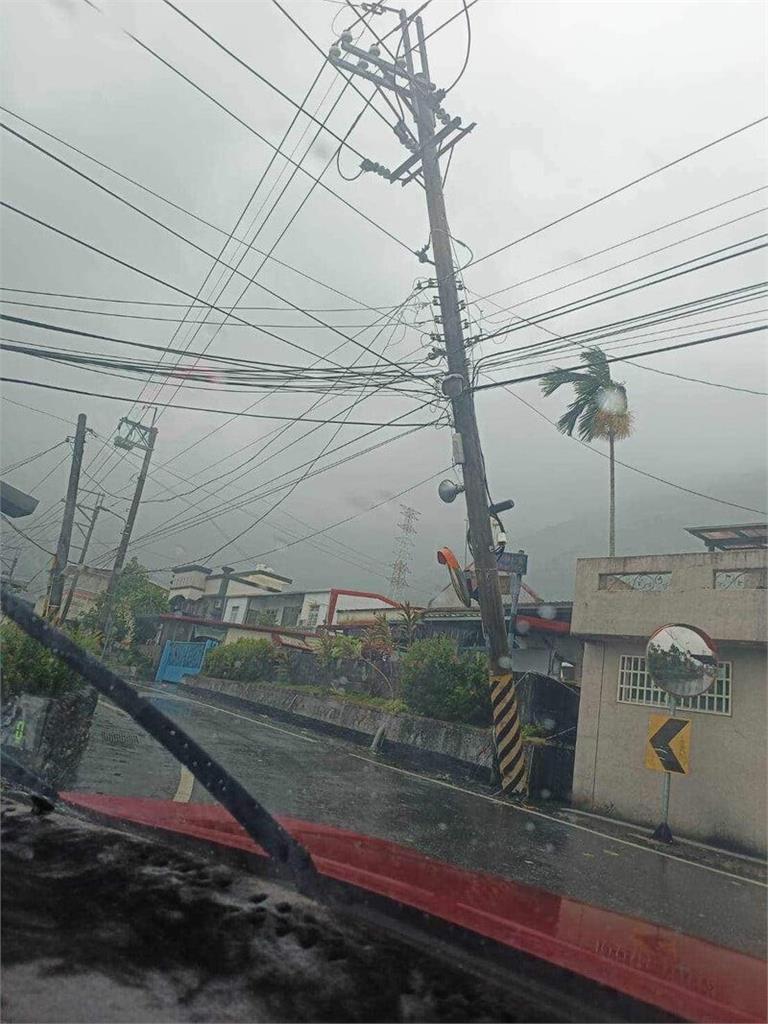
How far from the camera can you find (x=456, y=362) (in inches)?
509

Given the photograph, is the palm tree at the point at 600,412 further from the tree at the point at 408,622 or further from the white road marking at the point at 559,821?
the white road marking at the point at 559,821

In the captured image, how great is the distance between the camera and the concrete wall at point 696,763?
11703 mm

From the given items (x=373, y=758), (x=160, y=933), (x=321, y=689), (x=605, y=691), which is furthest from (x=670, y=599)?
(x=160, y=933)

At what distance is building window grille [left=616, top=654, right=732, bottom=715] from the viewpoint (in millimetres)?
12492

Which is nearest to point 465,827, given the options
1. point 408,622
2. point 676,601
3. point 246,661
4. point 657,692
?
point 657,692

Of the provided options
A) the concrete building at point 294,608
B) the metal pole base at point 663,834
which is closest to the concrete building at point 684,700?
the metal pole base at point 663,834

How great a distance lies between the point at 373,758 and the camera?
49.5ft

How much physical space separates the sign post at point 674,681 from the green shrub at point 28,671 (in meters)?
8.85

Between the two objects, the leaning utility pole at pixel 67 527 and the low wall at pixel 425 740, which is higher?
the leaning utility pole at pixel 67 527

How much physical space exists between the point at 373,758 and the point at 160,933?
14.1 metres

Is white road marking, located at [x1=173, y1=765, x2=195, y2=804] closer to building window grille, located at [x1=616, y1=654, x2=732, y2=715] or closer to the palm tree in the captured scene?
building window grille, located at [x1=616, y1=654, x2=732, y2=715]

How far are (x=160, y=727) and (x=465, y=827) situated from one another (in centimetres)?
810

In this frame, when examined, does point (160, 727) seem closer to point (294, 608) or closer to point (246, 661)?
point (246, 661)

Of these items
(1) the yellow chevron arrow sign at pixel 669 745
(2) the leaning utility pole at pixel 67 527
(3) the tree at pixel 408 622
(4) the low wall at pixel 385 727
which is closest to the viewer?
(1) the yellow chevron arrow sign at pixel 669 745
